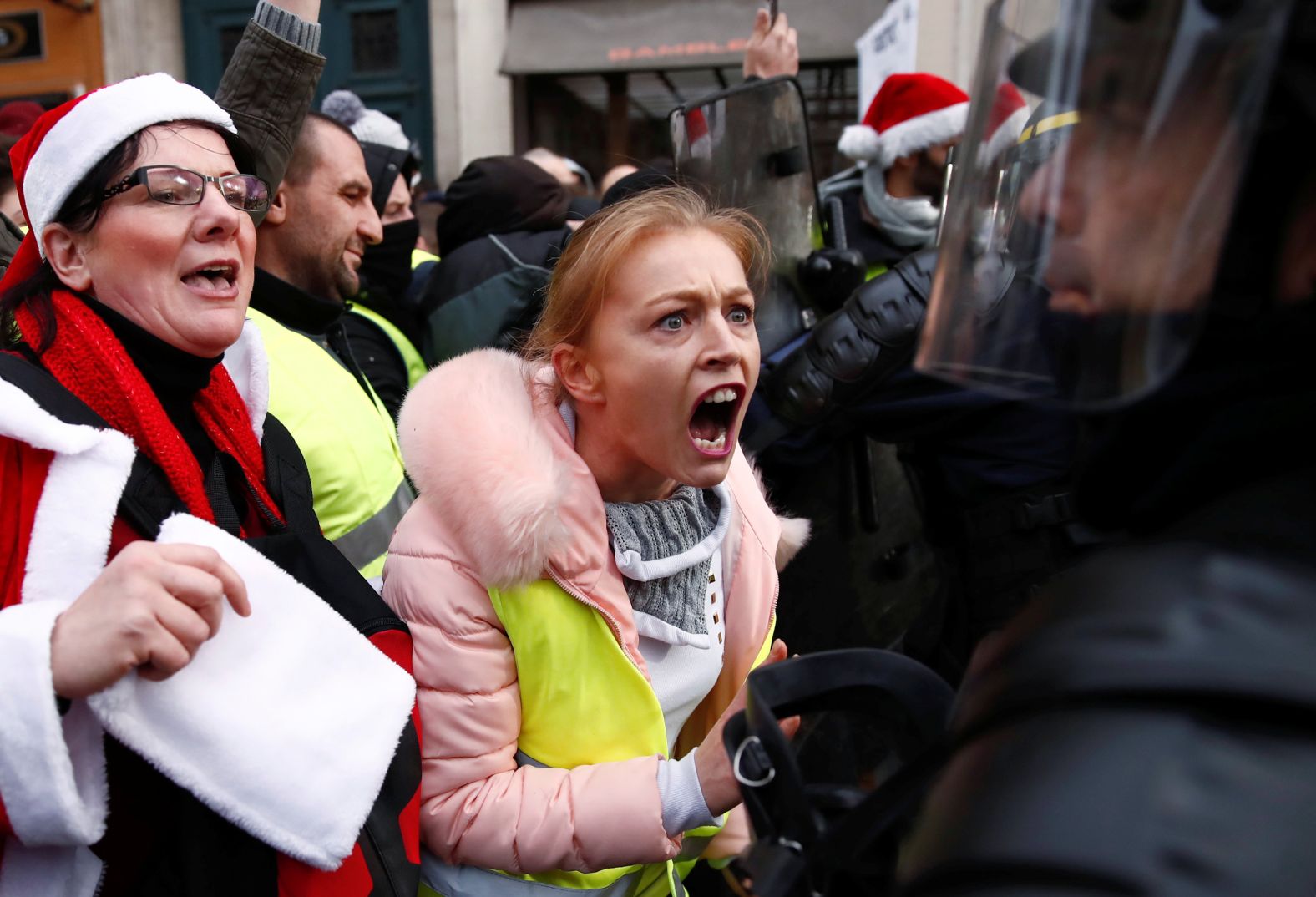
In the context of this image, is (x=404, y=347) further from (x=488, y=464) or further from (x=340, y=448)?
(x=488, y=464)

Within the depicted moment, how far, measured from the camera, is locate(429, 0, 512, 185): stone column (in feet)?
28.2

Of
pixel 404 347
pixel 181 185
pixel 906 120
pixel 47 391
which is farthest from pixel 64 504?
pixel 906 120

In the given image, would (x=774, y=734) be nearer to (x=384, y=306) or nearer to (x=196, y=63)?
(x=384, y=306)

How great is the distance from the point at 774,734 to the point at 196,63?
9.89 meters

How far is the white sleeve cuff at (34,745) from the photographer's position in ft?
3.54

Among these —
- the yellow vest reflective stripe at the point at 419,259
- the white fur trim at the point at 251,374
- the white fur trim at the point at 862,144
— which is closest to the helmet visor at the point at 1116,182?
the white fur trim at the point at 251,374

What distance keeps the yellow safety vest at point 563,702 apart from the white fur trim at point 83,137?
2.73 ft

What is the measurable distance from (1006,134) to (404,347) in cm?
249

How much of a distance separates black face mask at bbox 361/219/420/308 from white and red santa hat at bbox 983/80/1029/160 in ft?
8.89

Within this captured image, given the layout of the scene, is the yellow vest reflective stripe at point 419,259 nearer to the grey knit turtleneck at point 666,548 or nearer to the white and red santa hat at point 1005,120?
the grey knit turtleneck at point 666,548

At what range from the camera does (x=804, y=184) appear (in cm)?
328

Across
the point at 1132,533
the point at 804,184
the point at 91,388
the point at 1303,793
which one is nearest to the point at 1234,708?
the point at 1303,793

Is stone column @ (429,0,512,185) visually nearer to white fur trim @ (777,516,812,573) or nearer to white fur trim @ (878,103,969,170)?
white fur trim @ (878,103,969,170)

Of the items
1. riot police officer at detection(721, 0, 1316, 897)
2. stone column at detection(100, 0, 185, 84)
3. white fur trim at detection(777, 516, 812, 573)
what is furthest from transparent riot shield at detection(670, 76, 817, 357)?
stone column at detection(100, 0, 185, 84)
